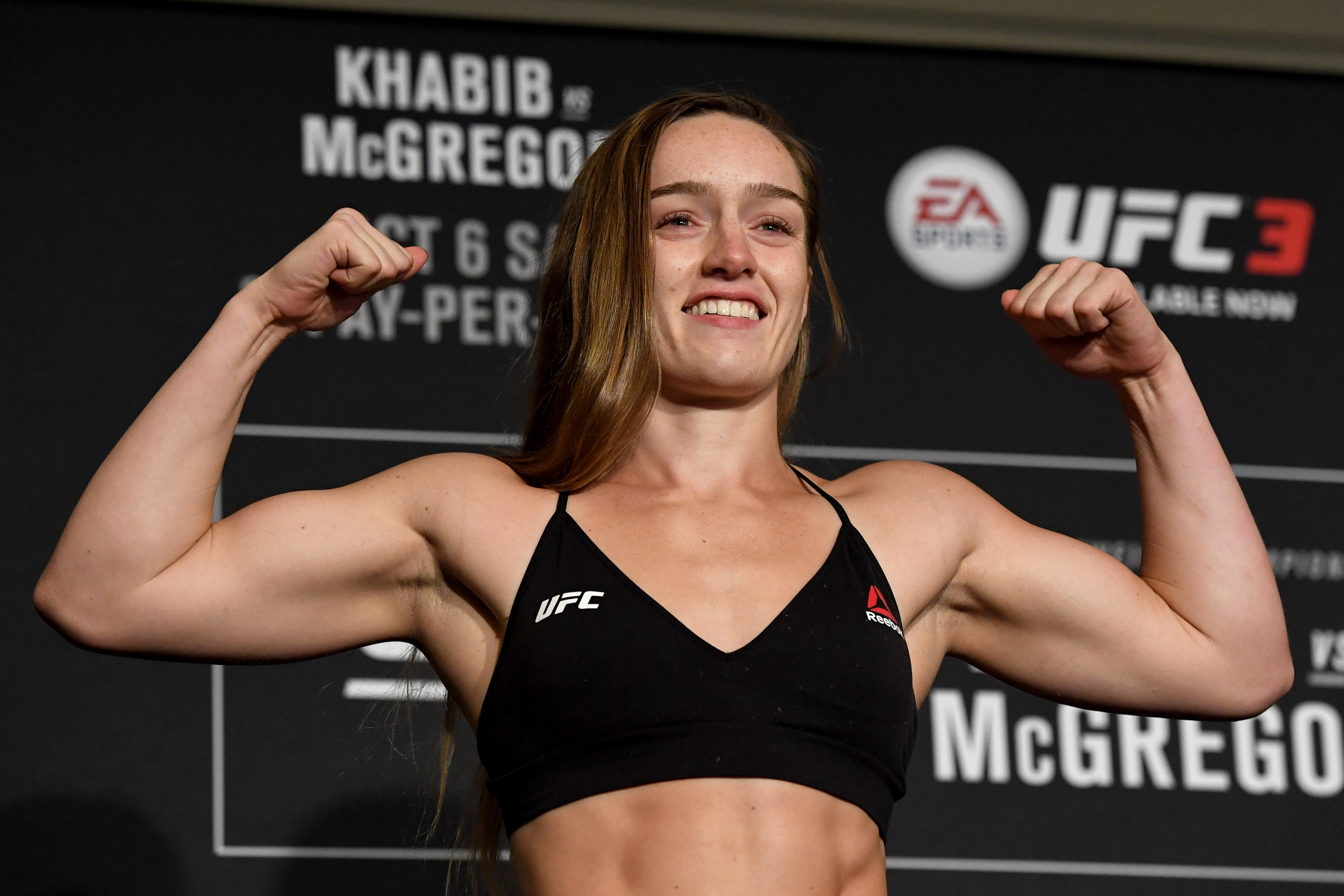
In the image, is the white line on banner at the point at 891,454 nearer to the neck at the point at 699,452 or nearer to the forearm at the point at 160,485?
the neck at the point at 699,452

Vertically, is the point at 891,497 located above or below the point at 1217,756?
above

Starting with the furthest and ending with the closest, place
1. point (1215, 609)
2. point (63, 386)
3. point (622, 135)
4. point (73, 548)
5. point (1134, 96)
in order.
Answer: point (1134, 96) < point (63, 386) < point (622, 135) < point (1215, 609) < point (73, 548)

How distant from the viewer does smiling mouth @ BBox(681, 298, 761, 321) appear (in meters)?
1.50

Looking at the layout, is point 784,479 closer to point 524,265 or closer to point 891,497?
point 891,497

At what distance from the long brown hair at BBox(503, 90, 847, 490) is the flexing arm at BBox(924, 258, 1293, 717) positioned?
1.01ft

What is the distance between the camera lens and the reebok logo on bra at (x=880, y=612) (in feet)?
4.59

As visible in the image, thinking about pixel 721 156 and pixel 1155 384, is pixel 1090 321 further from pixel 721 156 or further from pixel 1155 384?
pixel 721 156

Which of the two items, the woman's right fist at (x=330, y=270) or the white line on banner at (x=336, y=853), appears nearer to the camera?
the woman's right fist at (x=330, y=270)

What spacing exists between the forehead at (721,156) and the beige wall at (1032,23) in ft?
2.70

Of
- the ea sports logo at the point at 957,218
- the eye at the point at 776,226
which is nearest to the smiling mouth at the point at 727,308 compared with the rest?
the eye at the point at 776,226

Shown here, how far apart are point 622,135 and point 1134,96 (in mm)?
1233

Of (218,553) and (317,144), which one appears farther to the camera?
(317,144)

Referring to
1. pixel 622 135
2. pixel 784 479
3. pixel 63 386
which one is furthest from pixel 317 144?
pixel 784 479

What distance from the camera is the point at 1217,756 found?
2264 millimetres
